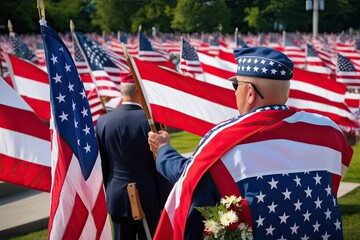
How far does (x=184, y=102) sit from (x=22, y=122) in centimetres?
134

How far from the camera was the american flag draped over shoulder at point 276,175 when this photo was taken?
9.01ft

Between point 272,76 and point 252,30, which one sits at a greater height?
point 272,76

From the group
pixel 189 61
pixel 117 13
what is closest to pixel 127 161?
pixel 189 61

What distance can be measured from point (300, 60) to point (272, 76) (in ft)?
64.7

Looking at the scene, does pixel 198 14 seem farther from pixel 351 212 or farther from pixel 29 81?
pixel 351 212

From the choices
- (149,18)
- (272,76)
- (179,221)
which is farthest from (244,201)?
(149,18)

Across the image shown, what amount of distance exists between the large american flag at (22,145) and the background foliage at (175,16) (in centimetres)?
3917

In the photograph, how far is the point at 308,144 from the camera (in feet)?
9.41

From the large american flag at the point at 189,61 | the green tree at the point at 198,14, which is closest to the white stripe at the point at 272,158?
the large american flag at the point at 189,61

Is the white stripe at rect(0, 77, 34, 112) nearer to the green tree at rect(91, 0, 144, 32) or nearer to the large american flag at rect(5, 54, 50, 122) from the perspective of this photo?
the large american flag at rect(5, 54, 50, 122)

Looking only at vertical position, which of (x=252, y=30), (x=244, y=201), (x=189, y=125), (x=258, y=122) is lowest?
(x=252, y=30)

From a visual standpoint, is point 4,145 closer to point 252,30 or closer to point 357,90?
point 357,90

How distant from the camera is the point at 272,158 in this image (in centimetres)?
277

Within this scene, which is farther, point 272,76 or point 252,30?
point 252,30
